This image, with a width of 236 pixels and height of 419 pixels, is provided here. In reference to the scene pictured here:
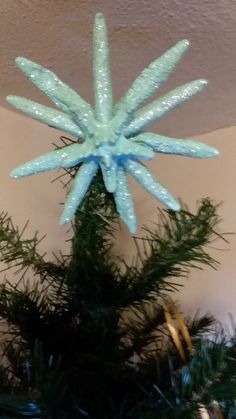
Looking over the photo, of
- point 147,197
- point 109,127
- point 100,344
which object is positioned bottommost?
point 100,344

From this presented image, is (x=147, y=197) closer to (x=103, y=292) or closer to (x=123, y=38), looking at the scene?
(x=123, y=38)

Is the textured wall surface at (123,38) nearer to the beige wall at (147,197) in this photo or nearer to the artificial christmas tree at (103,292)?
the beige wall at (147,197)

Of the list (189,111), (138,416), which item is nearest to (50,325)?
(138,416)

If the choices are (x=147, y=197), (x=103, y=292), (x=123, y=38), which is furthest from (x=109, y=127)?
(x=147, y=197)

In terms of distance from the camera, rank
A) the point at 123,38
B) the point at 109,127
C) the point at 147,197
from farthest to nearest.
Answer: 1. the point at 147,197
2. the point at 123,38
3. the point at 109,127

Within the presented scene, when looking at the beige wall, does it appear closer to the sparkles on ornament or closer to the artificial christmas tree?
the artificial christmas tree
